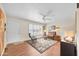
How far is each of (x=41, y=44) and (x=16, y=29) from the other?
17.2 inches

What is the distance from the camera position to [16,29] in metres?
1.66

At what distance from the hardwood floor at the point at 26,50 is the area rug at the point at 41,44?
0.04 m

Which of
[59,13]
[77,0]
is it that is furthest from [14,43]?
[77,0]

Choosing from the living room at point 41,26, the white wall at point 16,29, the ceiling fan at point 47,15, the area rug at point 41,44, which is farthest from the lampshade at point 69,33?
the white wall at point 16,29

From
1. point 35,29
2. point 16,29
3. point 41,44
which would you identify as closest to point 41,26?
point 35,29

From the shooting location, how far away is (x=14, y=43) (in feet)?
5.45

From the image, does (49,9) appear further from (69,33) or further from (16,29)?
(16,29)

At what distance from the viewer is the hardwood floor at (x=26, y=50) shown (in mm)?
1662

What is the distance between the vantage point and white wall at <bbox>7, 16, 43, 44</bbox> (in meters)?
1.64

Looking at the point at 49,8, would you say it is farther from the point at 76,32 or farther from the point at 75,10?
the point at 76,32

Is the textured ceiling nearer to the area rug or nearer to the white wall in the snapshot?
the white wall

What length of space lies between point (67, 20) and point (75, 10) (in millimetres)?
197

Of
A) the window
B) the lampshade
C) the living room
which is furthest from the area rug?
the lampshade

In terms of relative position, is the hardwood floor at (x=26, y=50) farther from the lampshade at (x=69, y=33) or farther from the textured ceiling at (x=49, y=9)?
the textured ceiling at (x=49, y=9)
